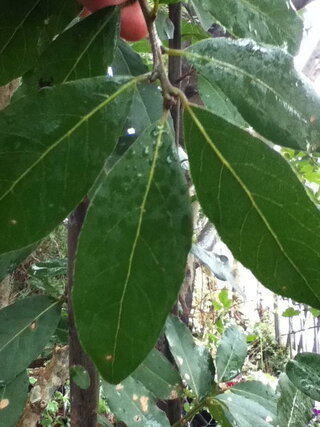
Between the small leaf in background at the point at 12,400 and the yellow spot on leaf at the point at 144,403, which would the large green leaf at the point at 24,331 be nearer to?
the small leaf in background at the point at 12,400

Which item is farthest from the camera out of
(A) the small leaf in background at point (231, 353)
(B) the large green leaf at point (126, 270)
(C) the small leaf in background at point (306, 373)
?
(A) the small leaf in background at point (231, 353)

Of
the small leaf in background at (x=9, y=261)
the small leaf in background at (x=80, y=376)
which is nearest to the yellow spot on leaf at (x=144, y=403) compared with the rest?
the small leaf in background at (x=80, y=376)

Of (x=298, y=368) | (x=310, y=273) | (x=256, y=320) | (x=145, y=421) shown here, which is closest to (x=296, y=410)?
(x=298, y=368)

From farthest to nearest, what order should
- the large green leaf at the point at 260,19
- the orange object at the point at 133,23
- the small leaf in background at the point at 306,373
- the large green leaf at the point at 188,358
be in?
the large green leaf at the point at 188,358 → the small leaf in background at the point at 306,373 → the orange object at the point at 133,23 → the large green leaf at the point at 260,19

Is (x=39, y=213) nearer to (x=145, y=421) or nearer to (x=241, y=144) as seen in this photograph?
(x=241, y=144)

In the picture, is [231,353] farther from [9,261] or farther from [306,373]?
[9,261]

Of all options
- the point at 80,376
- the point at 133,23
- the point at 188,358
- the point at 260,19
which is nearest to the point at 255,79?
the point at 260,19

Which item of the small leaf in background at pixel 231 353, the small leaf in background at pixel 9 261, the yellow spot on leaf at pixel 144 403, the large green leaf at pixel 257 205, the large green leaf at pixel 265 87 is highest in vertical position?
the large green leaf at pixel 265 87

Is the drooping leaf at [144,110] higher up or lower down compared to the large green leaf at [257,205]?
lower down
